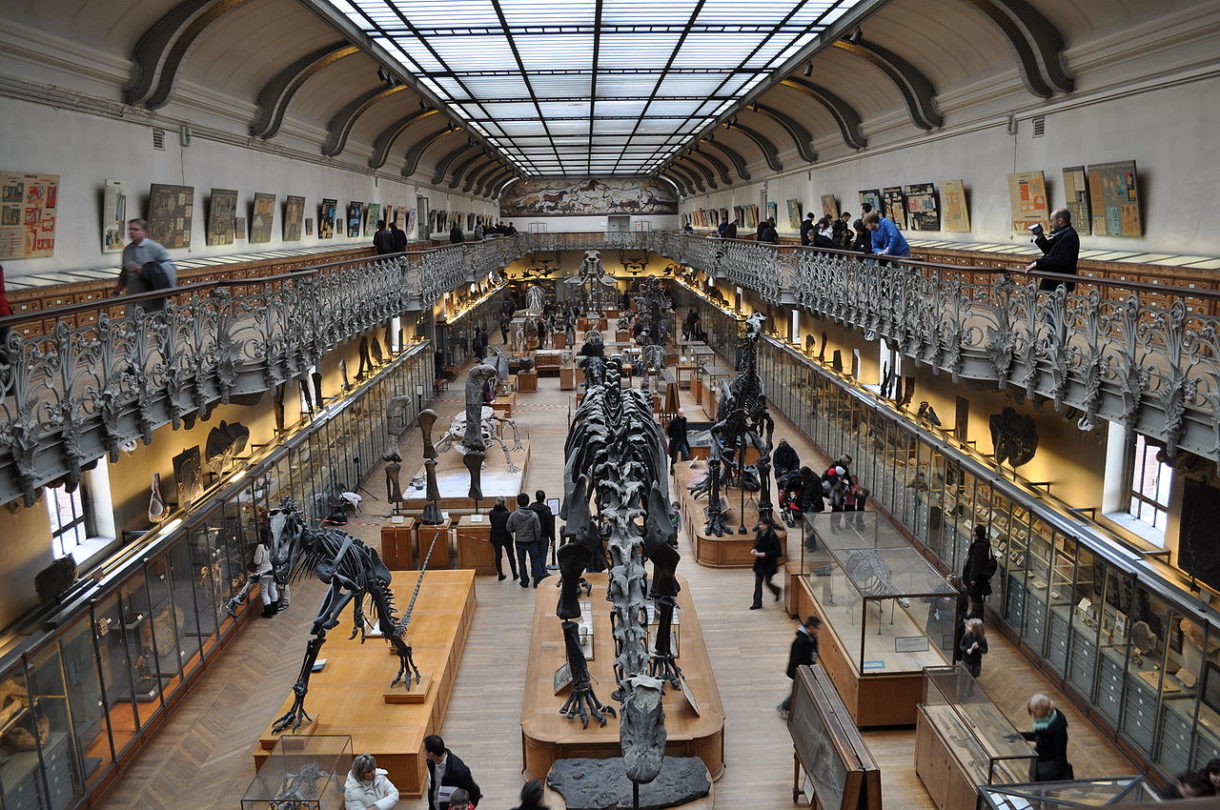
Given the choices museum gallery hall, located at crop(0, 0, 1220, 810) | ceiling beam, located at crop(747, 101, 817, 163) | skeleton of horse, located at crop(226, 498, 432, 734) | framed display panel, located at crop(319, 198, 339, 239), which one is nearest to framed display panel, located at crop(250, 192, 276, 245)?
museum gallery hall, located at crop(0, 0, 1220, 810)

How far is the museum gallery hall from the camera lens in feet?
23.9

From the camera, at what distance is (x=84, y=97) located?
35.4ft

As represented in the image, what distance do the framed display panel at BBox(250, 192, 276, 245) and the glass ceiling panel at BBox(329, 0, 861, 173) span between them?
3.78 metres

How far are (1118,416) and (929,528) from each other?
22.6ft

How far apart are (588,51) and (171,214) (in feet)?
32.0

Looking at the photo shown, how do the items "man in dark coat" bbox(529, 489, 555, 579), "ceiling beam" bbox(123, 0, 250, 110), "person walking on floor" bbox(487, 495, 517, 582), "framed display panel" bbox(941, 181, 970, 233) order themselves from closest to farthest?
"ceiling beam" bbox(123, 0, 250, 110), "man in dark coat" bbox(529, 489, 555, 579), "person walking on floor" bbox(487, 495, 517, 582), "framed display panel" bbox(941, 181, 970, 233)

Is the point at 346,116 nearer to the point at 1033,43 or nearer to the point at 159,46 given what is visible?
the point at 159,46

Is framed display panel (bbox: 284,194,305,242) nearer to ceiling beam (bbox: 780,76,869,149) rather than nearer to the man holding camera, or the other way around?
ceiling beam (bbox: 780,76,869,149)

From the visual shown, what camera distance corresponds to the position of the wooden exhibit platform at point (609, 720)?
8086 millimetres

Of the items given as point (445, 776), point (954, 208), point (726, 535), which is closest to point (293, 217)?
point (726, 535)

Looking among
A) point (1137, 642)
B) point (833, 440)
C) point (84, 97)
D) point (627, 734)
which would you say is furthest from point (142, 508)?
point (833, 440)

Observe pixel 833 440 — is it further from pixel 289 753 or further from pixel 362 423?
pixel 289 753

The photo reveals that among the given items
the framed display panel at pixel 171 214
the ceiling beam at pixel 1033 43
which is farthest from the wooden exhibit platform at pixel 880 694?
the framed display panel at pixel 171 214

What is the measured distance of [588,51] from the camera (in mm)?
18984
